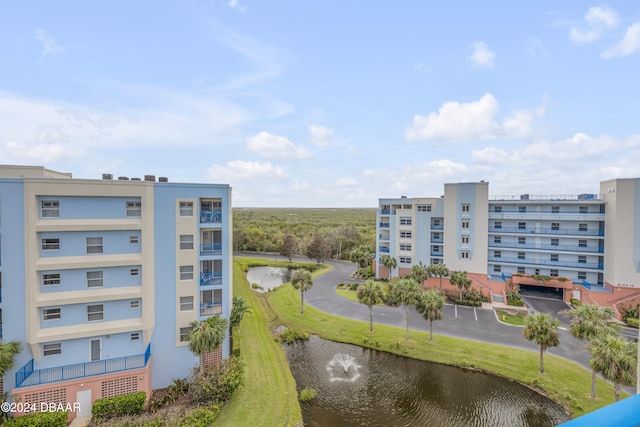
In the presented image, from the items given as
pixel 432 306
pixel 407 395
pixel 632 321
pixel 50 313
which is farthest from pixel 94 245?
pixel 632 321

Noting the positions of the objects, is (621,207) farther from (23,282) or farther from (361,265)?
(23,282)

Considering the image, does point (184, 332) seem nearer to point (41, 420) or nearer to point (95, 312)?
point (95, 312)

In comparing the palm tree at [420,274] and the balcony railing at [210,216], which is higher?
the balcony railing at [210,216]

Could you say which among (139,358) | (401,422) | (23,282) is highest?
(23,282)

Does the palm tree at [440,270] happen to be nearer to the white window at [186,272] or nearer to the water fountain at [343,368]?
the water fountain at [343,368]

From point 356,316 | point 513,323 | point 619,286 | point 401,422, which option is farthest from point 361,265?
point 401,422

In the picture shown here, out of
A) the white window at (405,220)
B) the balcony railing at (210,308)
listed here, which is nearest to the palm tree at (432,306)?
the balcony railing at (210,308)
